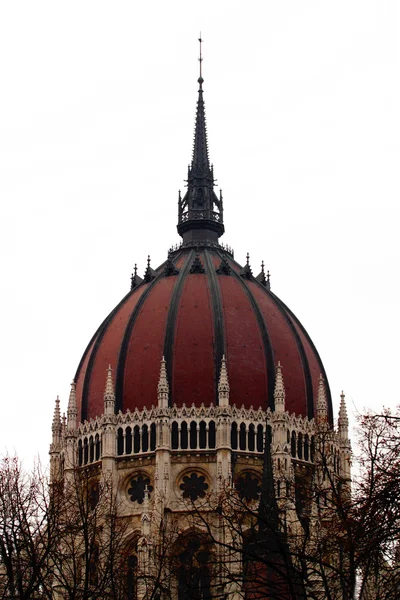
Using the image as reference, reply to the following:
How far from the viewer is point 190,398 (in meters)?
65.4

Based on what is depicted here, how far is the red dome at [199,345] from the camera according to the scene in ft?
217

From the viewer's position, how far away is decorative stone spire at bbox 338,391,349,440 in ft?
229

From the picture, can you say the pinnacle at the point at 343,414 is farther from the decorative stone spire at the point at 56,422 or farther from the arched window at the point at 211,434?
the decorative stone spire at the point at 56,422

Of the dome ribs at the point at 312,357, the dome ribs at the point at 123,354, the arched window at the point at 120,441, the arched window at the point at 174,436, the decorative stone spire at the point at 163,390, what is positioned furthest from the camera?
the dome ribs at the point at 312,357

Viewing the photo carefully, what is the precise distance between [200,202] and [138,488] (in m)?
21.1

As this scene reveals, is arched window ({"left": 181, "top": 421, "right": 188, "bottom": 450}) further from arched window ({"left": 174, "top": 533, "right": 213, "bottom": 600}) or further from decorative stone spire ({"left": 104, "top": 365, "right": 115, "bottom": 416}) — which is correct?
arched window ({"left": 174, "top": 533, "right": 213, "bottom": 600})

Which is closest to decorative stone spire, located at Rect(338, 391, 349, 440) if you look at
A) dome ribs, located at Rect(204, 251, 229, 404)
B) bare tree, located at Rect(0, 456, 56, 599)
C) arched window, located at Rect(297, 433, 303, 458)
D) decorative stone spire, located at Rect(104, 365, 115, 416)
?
arched window, located at Rect(297, 433, 303, 458)

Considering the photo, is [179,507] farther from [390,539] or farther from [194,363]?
[390,539]

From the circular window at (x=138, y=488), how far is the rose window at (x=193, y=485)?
76.2 inches

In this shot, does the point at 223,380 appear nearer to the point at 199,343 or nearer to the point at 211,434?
the point at 211,434

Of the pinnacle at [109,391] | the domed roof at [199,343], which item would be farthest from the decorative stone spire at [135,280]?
the pinnacle at [109,391]

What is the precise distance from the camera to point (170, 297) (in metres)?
68.3

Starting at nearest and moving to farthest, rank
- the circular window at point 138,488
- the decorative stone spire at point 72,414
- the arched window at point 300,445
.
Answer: the circular window at point 138,488 → the arched window at point 300,445 → the decorative stone spire at point 72,414

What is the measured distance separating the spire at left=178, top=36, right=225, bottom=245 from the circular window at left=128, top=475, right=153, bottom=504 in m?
16.7
